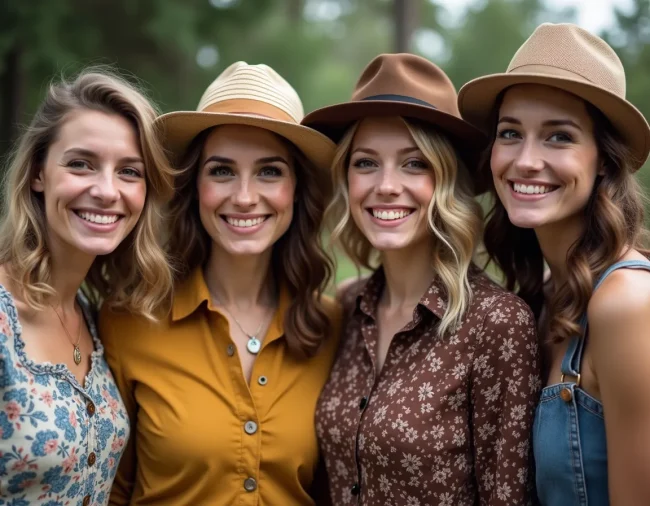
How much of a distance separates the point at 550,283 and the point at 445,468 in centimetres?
91

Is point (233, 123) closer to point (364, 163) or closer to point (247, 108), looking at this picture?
point (247, 108)

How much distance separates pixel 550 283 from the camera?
9.98 ft

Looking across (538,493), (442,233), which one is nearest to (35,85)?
(442,233)

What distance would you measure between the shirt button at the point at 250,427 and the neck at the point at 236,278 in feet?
1.76

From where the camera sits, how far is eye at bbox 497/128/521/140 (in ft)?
8.71

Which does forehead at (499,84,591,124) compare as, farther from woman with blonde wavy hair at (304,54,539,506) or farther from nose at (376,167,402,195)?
nose at (376,167,402,195)

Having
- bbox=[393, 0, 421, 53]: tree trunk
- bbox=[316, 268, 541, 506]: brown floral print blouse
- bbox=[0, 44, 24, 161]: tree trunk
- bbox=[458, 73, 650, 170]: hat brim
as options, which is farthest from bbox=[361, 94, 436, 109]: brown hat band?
bbox=[0, 44, 24, 161]: tree trunk

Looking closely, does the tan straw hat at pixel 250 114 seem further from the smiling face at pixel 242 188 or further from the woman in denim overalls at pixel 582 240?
the woman in denim overalls at pixel 582 240

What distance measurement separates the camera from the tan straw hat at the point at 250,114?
9.55ft

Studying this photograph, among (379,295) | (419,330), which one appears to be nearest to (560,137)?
(419,330)

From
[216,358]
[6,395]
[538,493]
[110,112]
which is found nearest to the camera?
[6,395]

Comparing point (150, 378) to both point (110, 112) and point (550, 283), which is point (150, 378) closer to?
point (110, 112)

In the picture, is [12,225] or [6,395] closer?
[6,395]

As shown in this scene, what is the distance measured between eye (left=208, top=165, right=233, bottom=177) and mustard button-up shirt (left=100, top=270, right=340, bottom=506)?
46cm
